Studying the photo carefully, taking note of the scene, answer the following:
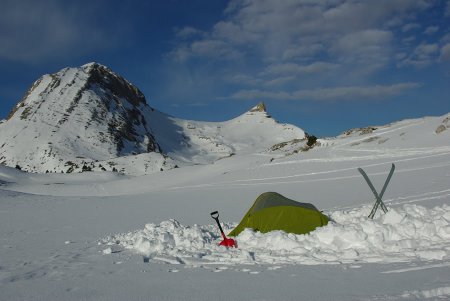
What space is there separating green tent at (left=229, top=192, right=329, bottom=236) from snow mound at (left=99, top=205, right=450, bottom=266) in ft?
1.44

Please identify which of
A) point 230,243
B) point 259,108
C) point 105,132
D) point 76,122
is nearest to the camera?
point 230,243

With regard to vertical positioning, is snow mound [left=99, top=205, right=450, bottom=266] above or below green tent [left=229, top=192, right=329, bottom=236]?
below

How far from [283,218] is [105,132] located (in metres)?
103

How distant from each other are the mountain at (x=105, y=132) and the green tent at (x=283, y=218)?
5688 centimetres

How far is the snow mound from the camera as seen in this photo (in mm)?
8156

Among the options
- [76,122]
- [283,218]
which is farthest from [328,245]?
[76,122]

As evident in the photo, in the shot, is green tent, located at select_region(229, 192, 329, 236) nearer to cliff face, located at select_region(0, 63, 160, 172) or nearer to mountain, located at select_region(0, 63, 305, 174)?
mountain, located at select_region(0, 63, 305, 174)

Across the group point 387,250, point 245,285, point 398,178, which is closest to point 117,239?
point 245,285

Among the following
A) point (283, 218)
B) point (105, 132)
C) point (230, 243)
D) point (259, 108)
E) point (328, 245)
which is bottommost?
point (328, 245)

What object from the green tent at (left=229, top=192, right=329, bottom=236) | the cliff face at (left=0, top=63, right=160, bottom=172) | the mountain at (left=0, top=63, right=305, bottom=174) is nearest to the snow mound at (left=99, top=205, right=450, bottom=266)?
the green tent at (left=229, top=192, right=329, bottom=236)

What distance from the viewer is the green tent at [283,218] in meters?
10.3

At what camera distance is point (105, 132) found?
10744cm

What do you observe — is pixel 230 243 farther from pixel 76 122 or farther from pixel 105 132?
pixel 76 122

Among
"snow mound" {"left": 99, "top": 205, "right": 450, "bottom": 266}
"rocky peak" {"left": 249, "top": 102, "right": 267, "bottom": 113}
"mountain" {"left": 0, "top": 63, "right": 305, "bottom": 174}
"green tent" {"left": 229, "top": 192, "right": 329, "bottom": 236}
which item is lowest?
"snow mound" {"left": 99, "top": 205, "right": 450, "bottom": 266}
